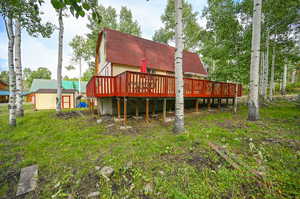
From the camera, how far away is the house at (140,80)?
577 cm

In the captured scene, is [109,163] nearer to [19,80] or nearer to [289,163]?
[289,163]

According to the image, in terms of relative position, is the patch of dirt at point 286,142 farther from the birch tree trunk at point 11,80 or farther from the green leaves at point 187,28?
the green leaves at point 187,28

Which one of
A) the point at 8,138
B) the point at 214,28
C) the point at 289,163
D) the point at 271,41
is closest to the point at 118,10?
the point at 214,28

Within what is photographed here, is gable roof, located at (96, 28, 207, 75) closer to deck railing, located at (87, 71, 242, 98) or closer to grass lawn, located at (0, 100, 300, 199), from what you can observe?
deck railing, located at (87, 71, 242, 98)

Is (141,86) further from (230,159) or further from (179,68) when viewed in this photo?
(230,159)

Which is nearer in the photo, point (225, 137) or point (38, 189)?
point (38, 189)

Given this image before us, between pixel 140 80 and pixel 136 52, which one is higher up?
pixel 136 52

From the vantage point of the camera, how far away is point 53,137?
4.59 metres

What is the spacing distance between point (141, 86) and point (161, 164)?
3.82 metres

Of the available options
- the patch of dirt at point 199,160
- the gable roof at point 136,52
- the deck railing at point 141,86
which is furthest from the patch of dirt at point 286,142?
the gable roof at point 136,52

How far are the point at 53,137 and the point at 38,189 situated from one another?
2843 mm

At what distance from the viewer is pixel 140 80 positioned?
18.6ft

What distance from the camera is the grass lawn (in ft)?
6.68

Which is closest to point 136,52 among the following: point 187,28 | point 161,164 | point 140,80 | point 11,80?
point 140,80
